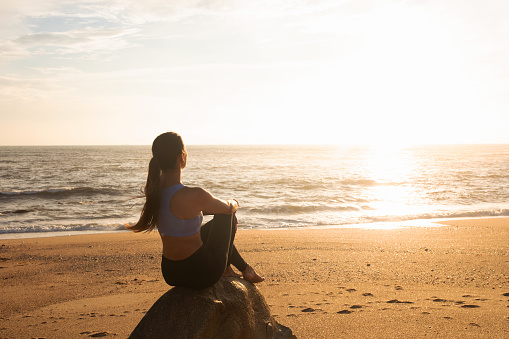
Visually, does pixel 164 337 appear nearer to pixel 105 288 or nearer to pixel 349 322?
pixel 349 322

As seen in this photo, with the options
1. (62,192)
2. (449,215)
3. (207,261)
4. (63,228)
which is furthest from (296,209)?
(62,192)

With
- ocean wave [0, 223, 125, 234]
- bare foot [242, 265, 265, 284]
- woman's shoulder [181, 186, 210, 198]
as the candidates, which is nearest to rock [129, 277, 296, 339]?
bare foot [242, 265, 265, 284]

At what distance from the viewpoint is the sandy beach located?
16.0 feet

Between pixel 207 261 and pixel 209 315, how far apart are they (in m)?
0.44

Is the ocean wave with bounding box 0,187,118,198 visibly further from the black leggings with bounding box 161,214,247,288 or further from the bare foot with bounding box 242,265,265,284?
the black leggings with bounding box 161,214,247,288

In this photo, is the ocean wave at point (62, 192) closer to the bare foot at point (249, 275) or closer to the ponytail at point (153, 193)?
the bare foot at point (249, 275)

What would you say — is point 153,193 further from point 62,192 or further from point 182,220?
A: point 62,192

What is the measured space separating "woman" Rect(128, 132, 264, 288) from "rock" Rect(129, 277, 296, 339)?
0.42 ft

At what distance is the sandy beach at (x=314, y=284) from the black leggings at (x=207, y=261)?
157 centimetres

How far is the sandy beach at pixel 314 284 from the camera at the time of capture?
16.0ft

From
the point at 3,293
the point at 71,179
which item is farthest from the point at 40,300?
the point at 71,179

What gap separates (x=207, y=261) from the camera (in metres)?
3.64

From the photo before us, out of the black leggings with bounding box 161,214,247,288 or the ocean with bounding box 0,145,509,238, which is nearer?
the black leggings with bounding box 161,214,247,288

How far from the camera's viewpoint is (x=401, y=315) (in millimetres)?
5055
